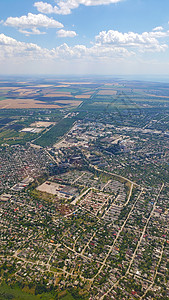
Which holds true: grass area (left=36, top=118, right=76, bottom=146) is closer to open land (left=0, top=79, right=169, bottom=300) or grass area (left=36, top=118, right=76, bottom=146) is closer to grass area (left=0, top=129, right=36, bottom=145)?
open land (left=0, top=79, right=169, bottom=300)

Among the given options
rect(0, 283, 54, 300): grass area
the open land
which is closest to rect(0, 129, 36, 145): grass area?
the open land

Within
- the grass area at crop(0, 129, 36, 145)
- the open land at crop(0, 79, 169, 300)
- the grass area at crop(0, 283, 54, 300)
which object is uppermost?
the grass area at crop(0, 129, 36, 145)

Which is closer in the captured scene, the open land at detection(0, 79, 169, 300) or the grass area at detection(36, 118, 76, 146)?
the open land at detection(0, 79, 169, 300)

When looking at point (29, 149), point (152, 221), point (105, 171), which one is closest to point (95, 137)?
point (29, 149)

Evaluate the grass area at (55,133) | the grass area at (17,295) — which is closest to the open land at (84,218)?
the grass area at (17,295)

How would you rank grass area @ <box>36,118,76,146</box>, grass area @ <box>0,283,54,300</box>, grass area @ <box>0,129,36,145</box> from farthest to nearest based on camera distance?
1. grass area @ <box>0,129,36,145</box>
2. grass area @ <box>36,118,76,146</box>
3. grass area @ <box>0,283,54,300</box>

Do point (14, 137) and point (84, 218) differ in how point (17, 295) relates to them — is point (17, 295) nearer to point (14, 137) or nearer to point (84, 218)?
point (84, 218)

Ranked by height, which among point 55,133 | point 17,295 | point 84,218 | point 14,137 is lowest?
point 17,295

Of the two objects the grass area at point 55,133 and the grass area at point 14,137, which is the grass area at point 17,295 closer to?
the grass area at point 55,133

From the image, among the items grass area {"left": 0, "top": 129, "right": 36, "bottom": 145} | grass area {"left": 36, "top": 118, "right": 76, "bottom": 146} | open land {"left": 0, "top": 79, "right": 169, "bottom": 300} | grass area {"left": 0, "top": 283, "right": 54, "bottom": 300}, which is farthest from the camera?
grass area {"left": 0, "top": 129, "right": 36, "bottom": 145}

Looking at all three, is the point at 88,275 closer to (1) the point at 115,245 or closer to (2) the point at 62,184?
(1) the point at 115,245

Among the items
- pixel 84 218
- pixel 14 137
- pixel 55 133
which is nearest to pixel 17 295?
pixel 84 218
